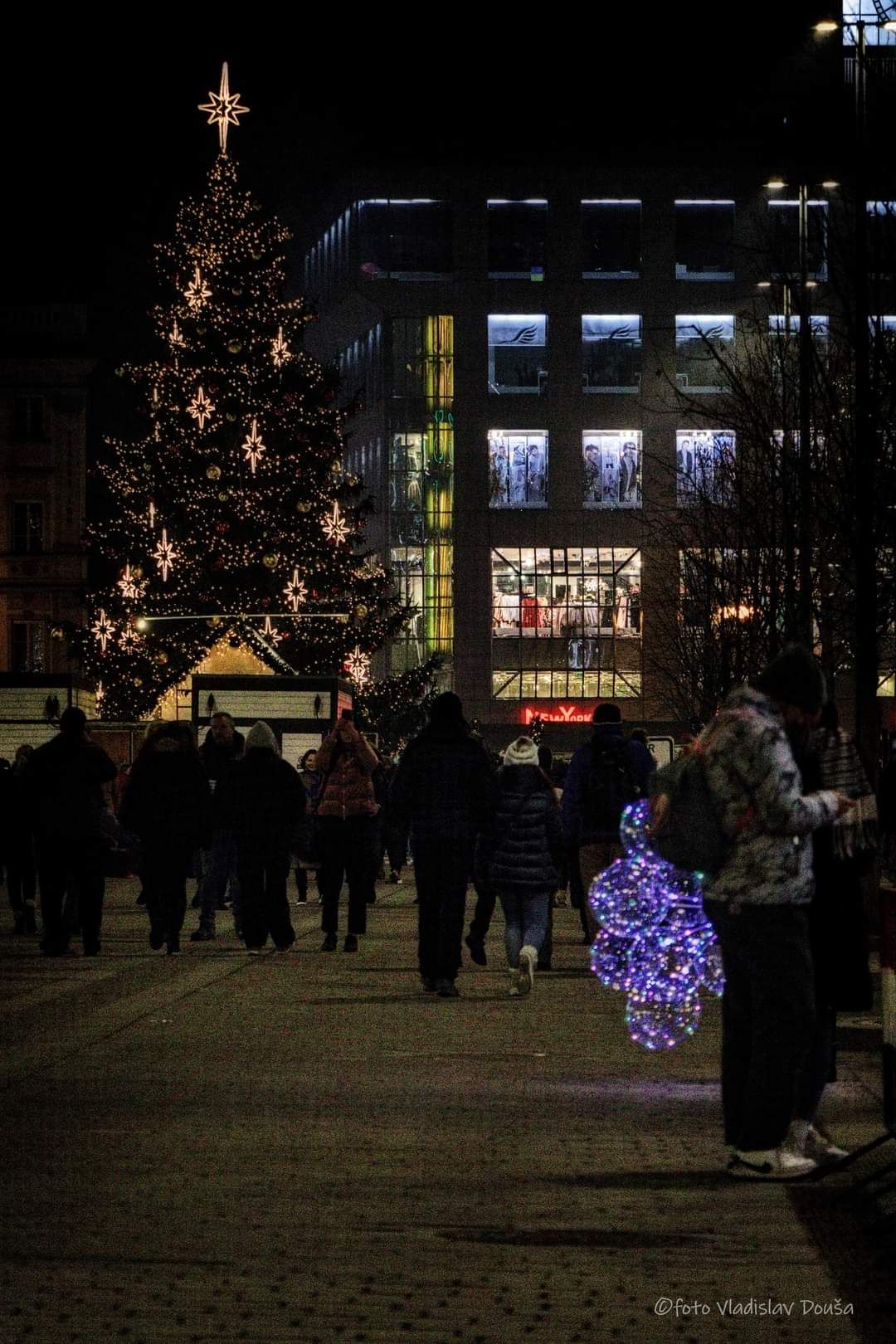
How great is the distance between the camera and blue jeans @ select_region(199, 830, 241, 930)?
22609mm

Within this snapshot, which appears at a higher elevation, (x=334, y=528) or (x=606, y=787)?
(x=334, y=528)

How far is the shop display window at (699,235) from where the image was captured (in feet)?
338

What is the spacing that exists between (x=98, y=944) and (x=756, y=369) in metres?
28.1

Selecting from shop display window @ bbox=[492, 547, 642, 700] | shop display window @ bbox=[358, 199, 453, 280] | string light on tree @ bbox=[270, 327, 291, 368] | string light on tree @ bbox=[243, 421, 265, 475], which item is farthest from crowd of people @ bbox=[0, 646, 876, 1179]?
shop display window @ bbox=[358, 199, 453, 280]

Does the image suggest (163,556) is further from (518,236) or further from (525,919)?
(518,236)

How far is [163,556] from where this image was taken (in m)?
52.2

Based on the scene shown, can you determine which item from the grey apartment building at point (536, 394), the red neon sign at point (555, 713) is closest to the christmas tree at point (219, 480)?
the grey apartment building at point (536, 394)

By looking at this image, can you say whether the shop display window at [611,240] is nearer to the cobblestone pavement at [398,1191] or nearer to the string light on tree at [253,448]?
the string light on tree at [253,448]

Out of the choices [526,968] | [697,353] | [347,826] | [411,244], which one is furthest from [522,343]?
[526,968]

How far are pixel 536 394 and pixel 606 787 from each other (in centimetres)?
8313

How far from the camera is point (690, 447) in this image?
101 metres

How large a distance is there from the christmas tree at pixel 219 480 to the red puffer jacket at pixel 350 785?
31485 millimetres

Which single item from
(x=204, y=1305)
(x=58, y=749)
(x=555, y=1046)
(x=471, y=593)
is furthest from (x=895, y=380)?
(x=471, y=593)

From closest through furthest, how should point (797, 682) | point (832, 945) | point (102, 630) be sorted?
point (797, 682)
point (832, 945)
point (102, 630)
